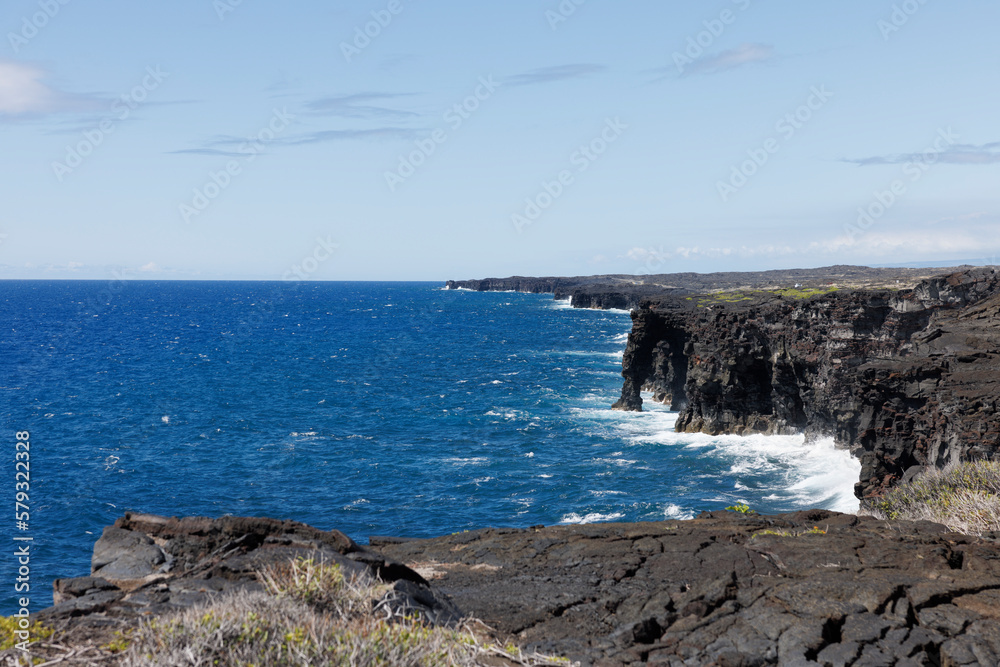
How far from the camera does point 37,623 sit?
9148mm

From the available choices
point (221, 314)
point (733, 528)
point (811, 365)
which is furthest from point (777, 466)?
point (221, 314)

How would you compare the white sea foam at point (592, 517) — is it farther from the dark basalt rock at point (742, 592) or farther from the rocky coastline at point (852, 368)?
the dark basalt rock at point (742, 592)

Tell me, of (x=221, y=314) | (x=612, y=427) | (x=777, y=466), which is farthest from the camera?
(x=221, y=314)

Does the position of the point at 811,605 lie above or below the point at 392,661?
below

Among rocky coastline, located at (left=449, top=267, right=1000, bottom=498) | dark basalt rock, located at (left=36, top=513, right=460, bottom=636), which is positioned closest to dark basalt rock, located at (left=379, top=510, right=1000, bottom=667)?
dark basalt rock, located at (left=36, top=513, right=460, bottom=636)

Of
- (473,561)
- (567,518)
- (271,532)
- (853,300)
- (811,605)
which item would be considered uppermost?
(853,300)

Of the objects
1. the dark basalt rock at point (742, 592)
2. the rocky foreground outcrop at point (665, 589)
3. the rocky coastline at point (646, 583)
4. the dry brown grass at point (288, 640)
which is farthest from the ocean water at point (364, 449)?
the dry brown grass at point (288, 640)

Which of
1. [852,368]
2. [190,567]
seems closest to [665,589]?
[190,567]

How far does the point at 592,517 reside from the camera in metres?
36.5

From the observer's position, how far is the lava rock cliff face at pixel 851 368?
25922 millimetres

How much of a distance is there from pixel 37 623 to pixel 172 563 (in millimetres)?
3066

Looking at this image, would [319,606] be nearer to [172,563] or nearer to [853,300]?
[172,563]

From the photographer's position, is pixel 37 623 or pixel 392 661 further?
pixel 37 623

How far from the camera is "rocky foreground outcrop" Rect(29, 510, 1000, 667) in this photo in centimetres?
1045
